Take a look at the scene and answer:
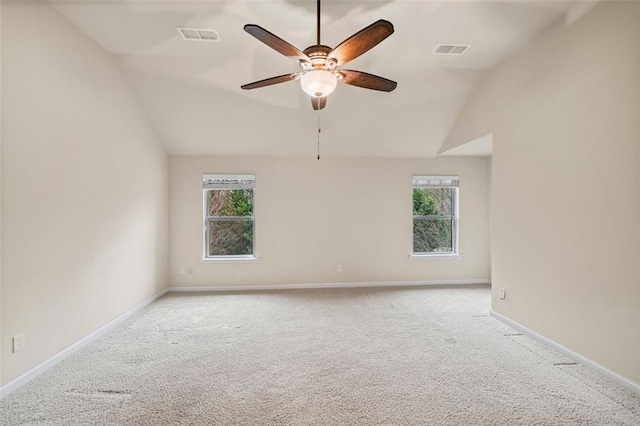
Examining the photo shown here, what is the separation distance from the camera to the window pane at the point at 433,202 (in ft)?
16.8

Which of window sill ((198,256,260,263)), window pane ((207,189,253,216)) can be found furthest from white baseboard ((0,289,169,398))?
window pane ((207,189,253,216))

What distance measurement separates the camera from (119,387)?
2.14m

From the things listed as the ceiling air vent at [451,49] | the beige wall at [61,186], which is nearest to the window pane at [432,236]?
the ceiling air vent at [451,49]

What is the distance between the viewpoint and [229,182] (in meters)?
4.80

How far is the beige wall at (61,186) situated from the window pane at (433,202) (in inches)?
170

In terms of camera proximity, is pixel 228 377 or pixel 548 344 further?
pixel 548 344

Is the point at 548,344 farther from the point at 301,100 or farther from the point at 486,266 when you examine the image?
the point at 301,100

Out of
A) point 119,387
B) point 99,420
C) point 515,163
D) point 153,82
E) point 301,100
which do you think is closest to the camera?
point 99,420

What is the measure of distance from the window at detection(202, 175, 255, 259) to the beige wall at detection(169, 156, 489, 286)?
17 cm

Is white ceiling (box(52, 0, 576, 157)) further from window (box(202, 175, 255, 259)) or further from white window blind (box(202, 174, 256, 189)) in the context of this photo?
window (box(202, 175, 255, 259))

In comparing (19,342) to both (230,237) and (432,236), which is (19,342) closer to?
(230,237)

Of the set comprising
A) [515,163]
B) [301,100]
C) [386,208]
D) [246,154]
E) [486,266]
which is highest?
[301,100]

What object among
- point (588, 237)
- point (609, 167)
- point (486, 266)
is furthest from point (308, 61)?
point (486, 266)

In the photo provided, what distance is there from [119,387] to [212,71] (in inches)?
123
